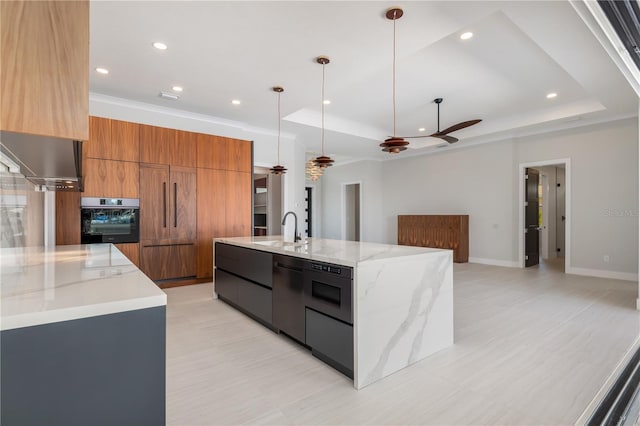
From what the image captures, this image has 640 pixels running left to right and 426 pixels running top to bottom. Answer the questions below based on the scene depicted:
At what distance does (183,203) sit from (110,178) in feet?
3.18

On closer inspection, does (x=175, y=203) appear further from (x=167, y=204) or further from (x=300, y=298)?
(x=300, y=298)

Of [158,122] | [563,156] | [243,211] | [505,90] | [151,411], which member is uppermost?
[505,90]

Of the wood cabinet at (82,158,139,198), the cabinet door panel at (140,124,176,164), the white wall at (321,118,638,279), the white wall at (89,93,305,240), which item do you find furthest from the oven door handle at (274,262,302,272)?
the white wall at (321,118,638,279)

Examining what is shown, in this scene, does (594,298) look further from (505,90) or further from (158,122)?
(158,122)

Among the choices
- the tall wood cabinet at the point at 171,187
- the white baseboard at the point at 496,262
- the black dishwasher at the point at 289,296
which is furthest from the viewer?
the white baseboard at the point at 496,262

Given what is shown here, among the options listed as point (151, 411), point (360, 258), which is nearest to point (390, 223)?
point (360, 258)

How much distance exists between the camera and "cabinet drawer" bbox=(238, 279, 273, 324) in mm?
2983

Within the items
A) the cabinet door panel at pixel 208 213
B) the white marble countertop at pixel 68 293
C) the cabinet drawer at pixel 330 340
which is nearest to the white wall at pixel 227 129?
the cabinet door panel at pixel 208 213

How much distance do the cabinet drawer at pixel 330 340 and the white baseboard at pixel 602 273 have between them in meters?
5.67

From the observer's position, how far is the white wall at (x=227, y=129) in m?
4.60

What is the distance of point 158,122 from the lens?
497cm

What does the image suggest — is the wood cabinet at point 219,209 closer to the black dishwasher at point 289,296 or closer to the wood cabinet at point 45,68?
the black dishwasher at point 289,296

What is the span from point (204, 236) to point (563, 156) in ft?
21.3

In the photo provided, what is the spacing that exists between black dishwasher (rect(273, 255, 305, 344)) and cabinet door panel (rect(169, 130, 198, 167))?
2786 mm
